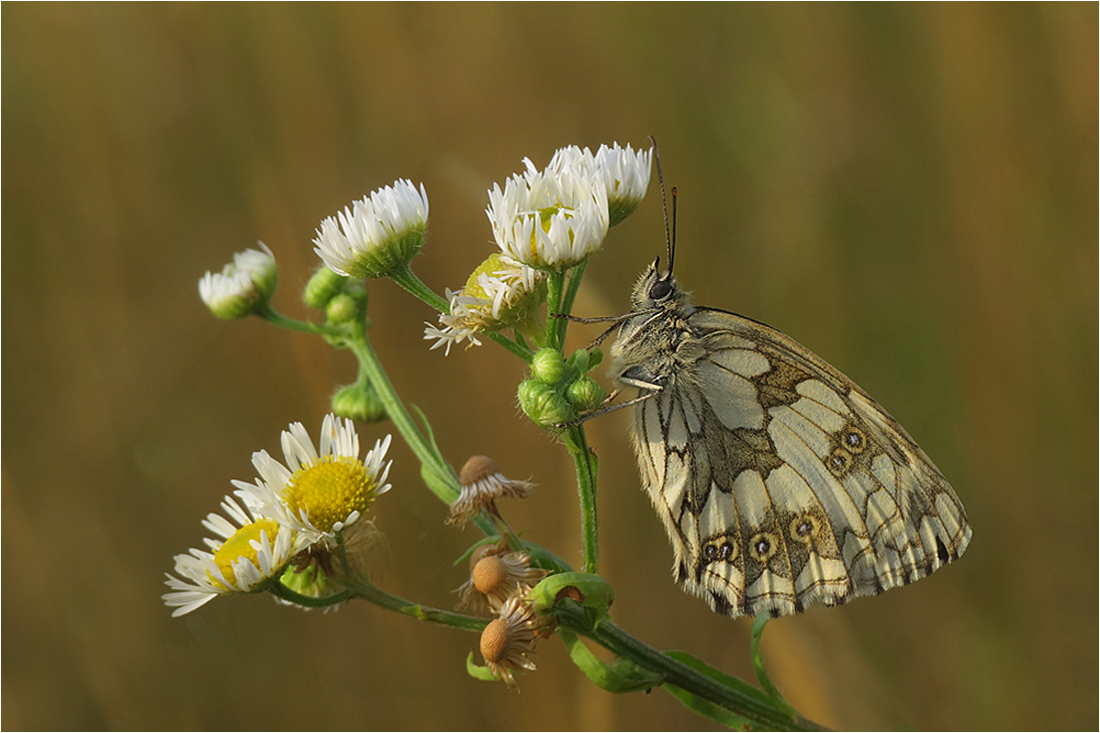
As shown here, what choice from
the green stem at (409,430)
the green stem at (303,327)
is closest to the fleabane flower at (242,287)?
the green stem at (303,327)

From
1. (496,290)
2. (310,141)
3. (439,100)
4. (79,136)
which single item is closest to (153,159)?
(79,136)

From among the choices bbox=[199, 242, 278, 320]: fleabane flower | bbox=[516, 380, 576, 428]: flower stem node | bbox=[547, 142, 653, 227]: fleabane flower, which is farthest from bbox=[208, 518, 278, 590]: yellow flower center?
bbox=[547, 142, 653, 227]: fleabane flower

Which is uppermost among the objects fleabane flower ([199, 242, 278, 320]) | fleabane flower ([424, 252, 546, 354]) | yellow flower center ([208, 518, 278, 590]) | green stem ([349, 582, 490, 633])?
fleabane flower ([199, 242, 278, 320])

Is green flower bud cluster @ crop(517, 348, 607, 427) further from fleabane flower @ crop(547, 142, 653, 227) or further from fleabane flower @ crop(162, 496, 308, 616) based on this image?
fleabane flower @ crop(162, 496, 308, 616)

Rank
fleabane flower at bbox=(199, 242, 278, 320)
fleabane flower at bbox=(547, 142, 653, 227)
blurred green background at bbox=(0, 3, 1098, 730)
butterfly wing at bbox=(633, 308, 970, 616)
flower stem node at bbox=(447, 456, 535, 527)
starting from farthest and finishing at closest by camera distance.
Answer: blurred green background at bbox=(0, 3, 1098, 730), fleabane flower at bbox=(199, 242, 278, 320), butterfly wing at bbox=(633, 308, 970, 616), fleabane flower at bbox=(547, 142, 653, 227), flower stem node at bbox=(447, 456, 535, 527)

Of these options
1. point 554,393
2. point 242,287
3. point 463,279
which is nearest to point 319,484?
point 554,393

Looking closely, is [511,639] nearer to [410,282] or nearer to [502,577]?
[502,577]

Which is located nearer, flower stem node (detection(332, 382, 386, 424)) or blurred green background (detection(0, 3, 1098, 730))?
flower stem node (detection(332, 382, 386, 424))
